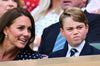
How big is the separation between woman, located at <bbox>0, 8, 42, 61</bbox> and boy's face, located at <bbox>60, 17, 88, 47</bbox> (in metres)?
0.23

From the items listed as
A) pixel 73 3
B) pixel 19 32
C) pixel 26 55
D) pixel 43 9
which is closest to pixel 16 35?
pixel 19 32

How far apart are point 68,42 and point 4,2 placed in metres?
0.60

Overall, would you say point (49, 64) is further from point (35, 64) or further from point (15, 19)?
point (15, 19)

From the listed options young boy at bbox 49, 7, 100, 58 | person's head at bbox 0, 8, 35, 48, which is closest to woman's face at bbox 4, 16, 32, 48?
person's head at bbox 0, 8, 35, 48

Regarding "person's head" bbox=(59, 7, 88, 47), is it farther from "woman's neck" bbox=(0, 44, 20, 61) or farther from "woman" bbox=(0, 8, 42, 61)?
"woman's neck" bbox=(0, 44, 20, 61)

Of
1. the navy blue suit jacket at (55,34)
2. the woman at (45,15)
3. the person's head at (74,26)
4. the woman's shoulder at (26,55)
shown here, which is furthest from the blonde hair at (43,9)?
the woman's shoulder at (26,55)

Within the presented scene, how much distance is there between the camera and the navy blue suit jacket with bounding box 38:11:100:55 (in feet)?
5.10

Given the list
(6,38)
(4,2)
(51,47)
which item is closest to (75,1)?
(51,47)

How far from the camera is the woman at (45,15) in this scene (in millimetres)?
1621

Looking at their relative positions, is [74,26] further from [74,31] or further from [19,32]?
[19,32]

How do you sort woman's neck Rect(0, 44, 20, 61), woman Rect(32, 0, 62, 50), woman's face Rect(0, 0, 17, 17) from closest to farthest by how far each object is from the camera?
woman's neck Rect(0, 44, 20, 61) < woman's face Rect(0, 0, 17, 17) < woman Rect(32, 0, 62, 50)

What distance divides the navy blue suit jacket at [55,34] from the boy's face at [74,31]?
0.90 ft

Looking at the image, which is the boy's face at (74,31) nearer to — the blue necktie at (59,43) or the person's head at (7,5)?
the blue necktie at (59,43)

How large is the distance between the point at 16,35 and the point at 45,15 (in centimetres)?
50
